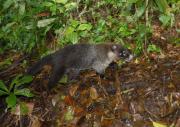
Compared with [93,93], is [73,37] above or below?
above

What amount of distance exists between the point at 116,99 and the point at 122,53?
0.84m

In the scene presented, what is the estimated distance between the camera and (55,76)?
5.42m

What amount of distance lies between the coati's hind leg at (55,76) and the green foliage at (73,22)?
2.88 ft

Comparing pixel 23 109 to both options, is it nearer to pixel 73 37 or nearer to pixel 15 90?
pixel 15 90

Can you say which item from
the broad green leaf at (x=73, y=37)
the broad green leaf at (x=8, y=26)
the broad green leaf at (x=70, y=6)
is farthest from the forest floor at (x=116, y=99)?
the broad green leaf at (x=70, y=6)

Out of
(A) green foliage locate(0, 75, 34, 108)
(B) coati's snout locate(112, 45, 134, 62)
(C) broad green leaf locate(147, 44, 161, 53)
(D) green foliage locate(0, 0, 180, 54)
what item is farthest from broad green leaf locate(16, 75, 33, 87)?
(C) broad green leaf locate(147, 44, 161, 53)

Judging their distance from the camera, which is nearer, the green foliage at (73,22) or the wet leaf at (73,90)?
the wet leaf at (73,90)

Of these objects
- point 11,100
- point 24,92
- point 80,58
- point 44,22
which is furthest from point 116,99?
point 44,22

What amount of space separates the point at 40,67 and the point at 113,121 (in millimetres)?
1470

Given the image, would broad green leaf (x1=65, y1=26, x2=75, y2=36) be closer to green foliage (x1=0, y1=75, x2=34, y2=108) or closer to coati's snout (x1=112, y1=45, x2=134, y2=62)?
coati's snout (x1=112, y1=45, x2=134, y2=62)

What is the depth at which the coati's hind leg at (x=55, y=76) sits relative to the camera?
5387 mm

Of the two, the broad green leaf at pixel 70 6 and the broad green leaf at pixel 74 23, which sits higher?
the broad green leaf at pixel 70 6

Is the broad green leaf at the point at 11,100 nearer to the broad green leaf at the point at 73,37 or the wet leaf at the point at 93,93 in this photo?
the wet leaf at the point at 93,93

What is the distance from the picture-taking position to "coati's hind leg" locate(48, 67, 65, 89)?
5387 millimetres
